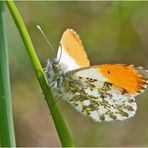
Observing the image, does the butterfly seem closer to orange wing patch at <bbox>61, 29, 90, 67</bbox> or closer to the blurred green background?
orange wing patch at <bbox>61, 29, 90, 67</bbox>

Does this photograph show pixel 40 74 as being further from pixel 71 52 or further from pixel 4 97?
pixel 71 52

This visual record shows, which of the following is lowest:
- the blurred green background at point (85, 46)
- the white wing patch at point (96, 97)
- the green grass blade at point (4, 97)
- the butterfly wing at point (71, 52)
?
the blurred green background at point (85, 46)

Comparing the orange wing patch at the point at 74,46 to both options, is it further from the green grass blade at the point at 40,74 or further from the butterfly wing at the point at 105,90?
the green grass blade at the point at 40,74

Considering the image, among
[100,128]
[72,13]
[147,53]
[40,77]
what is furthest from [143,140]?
[40,77]

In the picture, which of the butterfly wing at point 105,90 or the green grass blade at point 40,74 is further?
the butterfly wing at point 105,90

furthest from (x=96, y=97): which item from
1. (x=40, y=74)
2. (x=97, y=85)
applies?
(x=40, y=74)

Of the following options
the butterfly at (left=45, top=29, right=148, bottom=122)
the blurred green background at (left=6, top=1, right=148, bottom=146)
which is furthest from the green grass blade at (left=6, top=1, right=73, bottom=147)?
the blurred green background at (left=6, top=1, right=148, bottom=146)

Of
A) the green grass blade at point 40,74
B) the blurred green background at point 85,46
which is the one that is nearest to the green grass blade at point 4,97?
the green grass blade at point 40,74
